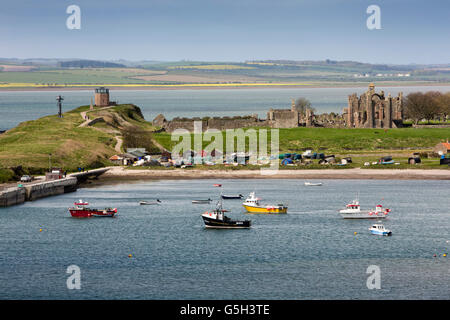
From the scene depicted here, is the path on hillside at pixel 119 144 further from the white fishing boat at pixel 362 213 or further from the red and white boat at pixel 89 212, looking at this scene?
the white fishing boat at pixel 362 213

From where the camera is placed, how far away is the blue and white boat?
7750cm

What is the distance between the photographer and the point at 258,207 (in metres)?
90.6

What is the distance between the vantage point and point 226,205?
95.1 metres

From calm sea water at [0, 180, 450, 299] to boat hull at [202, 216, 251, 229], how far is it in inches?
48.2

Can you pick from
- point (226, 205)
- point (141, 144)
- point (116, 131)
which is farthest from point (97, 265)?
point (116, 131)

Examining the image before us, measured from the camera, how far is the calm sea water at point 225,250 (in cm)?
5907

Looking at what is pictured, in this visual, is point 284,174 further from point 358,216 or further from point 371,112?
point 371,112

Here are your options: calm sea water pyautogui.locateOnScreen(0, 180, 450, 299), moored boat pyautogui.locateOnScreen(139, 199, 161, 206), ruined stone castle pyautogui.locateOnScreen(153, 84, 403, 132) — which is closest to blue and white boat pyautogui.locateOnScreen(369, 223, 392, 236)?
calm sea water pyautogui.locateOnScreen(0, 180, 450, 299)

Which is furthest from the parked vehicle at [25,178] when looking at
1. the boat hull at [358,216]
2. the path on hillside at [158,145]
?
the boat hull at [358,216]

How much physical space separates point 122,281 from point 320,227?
2714cm

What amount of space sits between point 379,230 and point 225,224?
1656 centimetres

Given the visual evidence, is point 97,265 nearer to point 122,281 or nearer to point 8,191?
point 122,281

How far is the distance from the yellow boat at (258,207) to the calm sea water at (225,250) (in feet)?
4.44

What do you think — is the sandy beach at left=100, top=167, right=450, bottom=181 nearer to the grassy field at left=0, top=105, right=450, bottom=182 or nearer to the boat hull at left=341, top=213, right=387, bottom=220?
the grassy field at left=0, top=105, right=450, bottom=182
